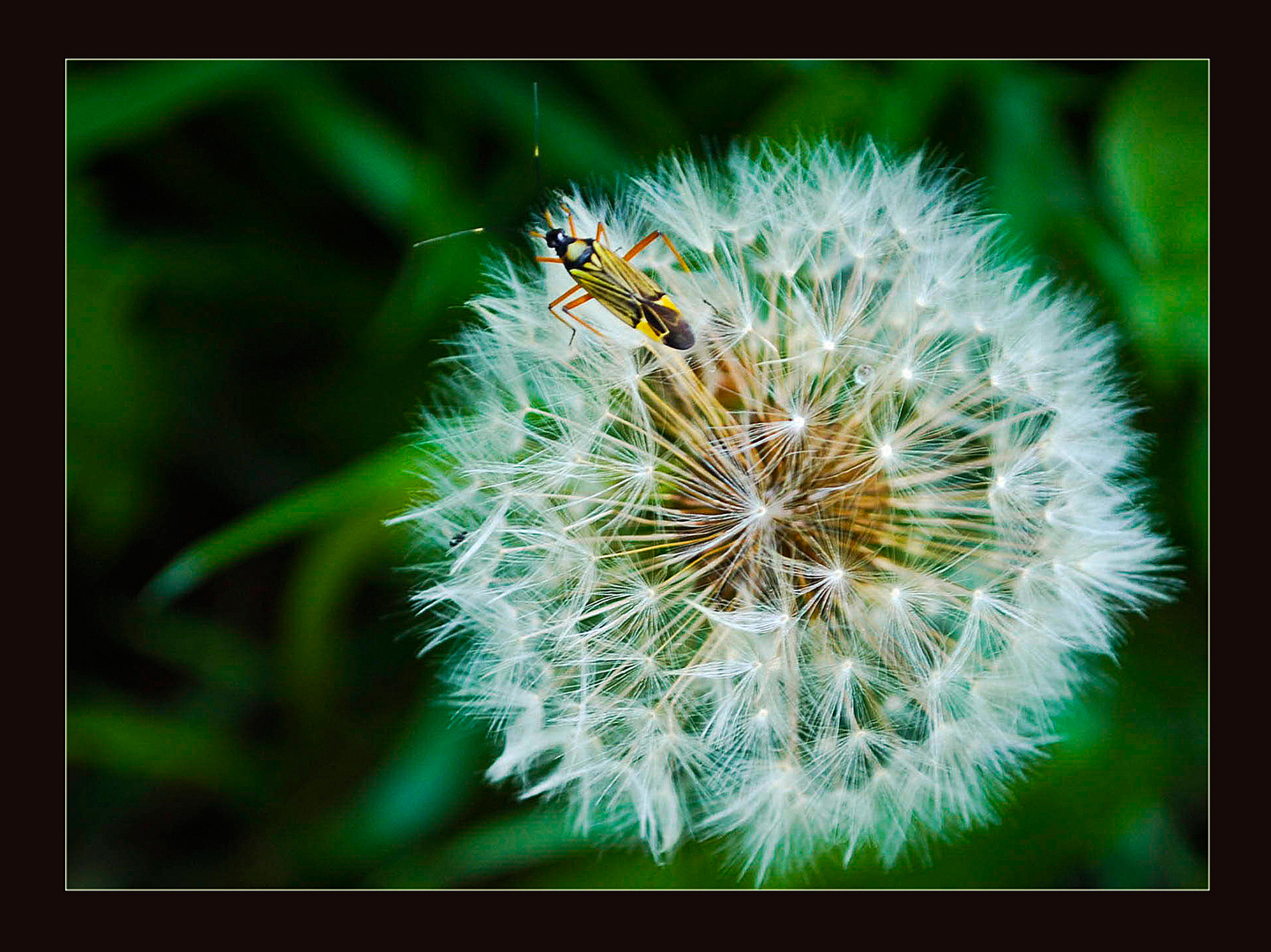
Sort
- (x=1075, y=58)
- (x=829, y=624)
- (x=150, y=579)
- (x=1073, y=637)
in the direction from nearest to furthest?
(x=829, y=624) < (x=1073, y=637) < (x=1075, y=58) < (x=150, y=579)

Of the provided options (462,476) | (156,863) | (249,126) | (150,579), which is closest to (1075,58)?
(462,476)

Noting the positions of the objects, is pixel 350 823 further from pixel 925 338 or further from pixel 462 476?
pixel 925 338

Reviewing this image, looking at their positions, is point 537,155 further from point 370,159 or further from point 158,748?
point 158,748

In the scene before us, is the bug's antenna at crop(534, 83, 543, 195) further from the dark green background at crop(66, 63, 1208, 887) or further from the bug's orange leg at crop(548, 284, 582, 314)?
the bug's orange leg at crop(548, 284, 582, 314)

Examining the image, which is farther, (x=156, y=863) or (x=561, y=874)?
(x=156, y=863)

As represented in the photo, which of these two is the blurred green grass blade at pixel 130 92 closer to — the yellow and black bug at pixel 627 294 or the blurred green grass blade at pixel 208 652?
the yellow and black bug at pixel 627 294

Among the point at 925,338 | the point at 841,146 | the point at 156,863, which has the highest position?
the point at 841,146

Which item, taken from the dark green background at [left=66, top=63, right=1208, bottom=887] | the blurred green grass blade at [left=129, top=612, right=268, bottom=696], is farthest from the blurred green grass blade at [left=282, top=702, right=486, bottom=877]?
the blurred green grass blade at [left=129, top=612, right=268, bottom=696]

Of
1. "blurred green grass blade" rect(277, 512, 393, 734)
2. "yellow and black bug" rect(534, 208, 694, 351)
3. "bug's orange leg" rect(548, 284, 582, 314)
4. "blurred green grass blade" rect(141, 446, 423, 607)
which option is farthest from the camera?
"blurred green grass blade" rect(277, 512, 393, 734)
